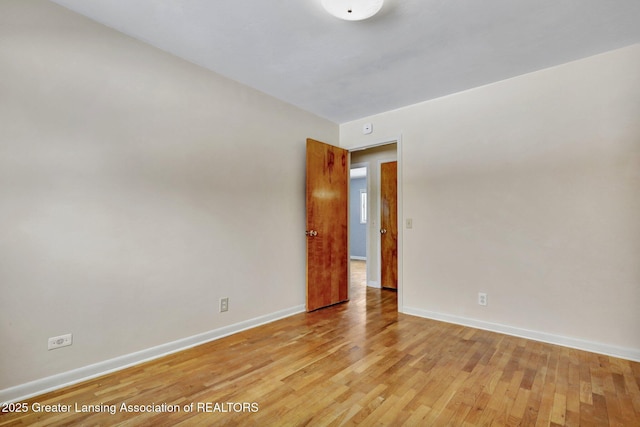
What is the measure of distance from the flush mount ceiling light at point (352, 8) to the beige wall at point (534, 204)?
72.8 inches

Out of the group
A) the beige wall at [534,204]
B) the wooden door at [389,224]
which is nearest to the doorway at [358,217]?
the wooden door at [389,224]

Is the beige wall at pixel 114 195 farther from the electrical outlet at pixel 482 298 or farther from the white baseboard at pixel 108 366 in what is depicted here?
the electrical outlet at pixel 482 298

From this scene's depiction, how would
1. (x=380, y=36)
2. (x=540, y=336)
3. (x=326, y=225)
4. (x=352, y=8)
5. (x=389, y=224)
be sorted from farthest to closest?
1. (x=389, y=224)
2. (x=326, y=225)
3. (x=540, y=336)
4. (x=380, y=36)
5. (x=352, y=8)

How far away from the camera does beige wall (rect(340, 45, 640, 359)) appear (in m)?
2.45

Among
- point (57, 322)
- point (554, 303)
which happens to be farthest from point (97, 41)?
point (554, 303)

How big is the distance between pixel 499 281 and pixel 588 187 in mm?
1123

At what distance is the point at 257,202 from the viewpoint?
325cm

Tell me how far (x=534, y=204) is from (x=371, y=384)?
2.23 metres

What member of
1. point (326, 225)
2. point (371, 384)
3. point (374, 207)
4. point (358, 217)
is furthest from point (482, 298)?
point (358, 217)

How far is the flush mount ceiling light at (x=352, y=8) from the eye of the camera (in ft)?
5.98

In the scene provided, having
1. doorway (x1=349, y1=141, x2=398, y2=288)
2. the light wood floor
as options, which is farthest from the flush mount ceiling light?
doorway (x1=349, y1=141, x2=398, y2=288)

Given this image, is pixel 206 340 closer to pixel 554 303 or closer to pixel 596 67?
pixel 554 303

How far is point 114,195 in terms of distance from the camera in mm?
2230

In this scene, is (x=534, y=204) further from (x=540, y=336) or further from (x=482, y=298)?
(x=540, y=336)
